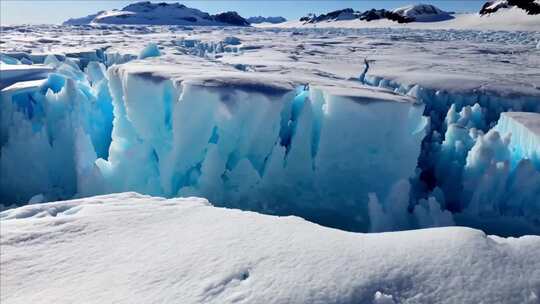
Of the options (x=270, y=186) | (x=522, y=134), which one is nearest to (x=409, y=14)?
(x=522, y=134)

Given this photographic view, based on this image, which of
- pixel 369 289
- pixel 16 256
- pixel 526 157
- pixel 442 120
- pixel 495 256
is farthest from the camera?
pixel 442 120

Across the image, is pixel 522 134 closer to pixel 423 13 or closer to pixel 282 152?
pixel 282 152

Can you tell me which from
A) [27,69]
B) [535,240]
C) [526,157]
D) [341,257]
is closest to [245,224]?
[341,257]

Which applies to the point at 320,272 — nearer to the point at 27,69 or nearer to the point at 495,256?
the point at 495,256

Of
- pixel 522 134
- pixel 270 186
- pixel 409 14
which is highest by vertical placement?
pixel 409 14

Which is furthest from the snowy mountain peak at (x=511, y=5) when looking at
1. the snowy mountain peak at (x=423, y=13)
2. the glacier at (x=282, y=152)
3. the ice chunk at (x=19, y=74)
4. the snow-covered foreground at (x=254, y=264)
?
the snow-covered foreground at (x=254, y=264)

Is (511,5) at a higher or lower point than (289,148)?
higher
